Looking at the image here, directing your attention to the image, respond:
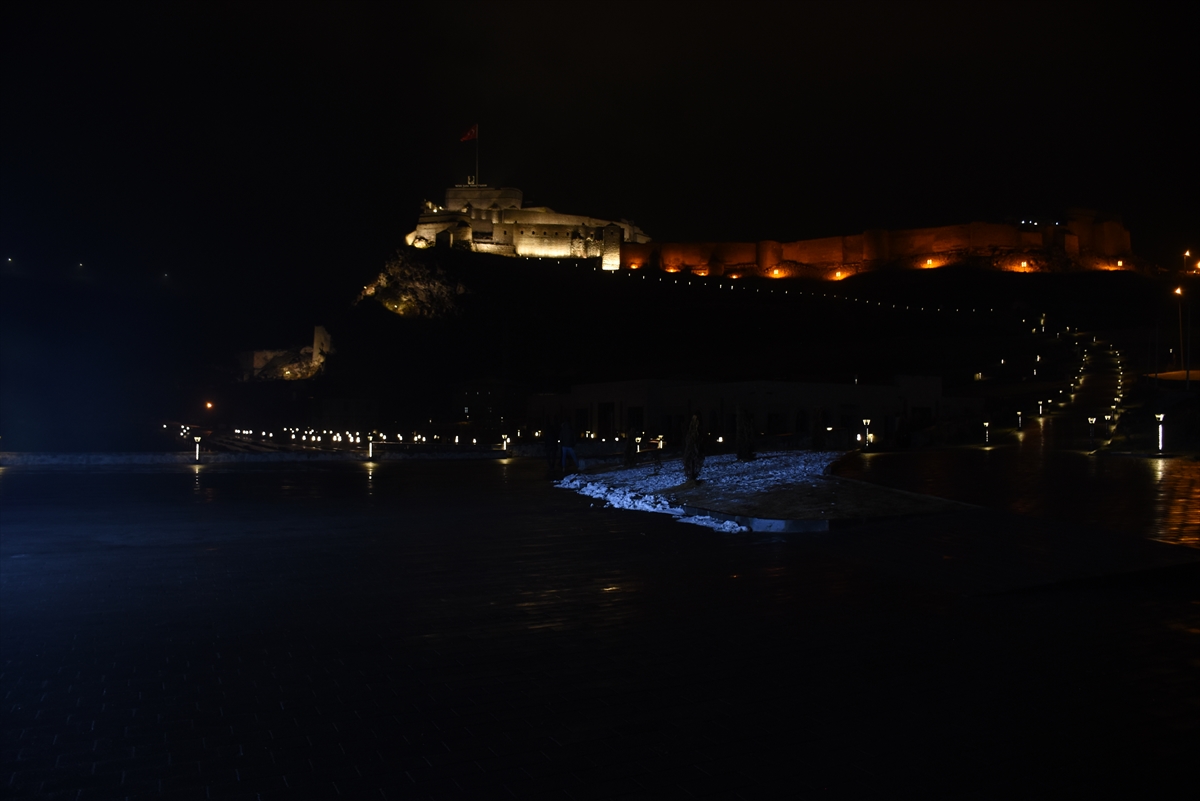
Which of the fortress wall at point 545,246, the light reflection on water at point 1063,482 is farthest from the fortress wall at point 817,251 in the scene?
the light reflection on water at point 1063,482

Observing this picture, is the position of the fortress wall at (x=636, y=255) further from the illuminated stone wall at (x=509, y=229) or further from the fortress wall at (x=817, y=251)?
the fortress wall at (x=817, y=251)

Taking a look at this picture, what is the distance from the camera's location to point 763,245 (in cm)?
10519

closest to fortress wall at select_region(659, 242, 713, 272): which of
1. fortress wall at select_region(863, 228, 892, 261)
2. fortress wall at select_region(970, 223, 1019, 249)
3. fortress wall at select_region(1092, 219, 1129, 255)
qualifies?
fortress wall at select_region(863, 228, 892, 261)

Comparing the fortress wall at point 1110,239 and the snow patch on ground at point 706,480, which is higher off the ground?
the fortress wall at point 1110,239

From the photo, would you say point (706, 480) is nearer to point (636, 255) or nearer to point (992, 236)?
point (636, 255)

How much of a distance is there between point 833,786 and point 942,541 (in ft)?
16.9

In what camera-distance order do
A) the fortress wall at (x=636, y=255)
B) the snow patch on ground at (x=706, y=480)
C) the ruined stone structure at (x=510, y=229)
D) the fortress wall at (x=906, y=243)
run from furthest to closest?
the fortress wall at (x=906, y=243) < the fortress wall at (x=636, y=255) < the ruined stone structure at (x=510, y=229) < the snow patch on ground at (x=706, y=480)

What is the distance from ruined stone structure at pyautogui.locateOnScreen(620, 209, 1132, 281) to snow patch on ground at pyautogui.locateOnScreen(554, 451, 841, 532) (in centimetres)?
8898

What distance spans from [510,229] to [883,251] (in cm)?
4553

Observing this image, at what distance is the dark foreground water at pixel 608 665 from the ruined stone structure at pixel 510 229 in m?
94.5

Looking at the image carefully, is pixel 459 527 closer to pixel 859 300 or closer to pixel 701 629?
pixel 701 629

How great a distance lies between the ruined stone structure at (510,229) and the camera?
101m

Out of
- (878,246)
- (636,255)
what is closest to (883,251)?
(878,246)

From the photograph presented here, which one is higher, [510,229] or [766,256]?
[510,229]
